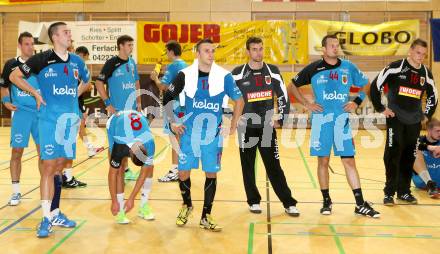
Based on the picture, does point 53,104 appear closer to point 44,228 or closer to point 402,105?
point 44,228

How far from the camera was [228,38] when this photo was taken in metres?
18.1

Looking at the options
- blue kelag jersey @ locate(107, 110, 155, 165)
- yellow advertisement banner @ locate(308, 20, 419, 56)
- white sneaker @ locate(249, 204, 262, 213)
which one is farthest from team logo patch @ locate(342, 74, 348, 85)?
yellow advertisement banner @ locate(308, 20, 419, 56)

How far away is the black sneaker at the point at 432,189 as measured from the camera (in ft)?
25.5

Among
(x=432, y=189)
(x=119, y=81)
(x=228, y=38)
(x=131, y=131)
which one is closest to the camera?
(x=131, y=131)

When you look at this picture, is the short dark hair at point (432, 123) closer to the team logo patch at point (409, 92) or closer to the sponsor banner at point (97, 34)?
the team logo patch at point (409, 92)

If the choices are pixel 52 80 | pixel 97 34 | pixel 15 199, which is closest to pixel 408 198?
pixel 52 80

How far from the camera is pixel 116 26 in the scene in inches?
716

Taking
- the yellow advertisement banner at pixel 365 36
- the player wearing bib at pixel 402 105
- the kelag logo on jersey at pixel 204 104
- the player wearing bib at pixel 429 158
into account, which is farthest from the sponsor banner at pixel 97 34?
the kelag logo on jersey at pixel 204 104

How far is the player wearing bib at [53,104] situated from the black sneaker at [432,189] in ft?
17.7

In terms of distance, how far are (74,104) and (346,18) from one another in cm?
1441

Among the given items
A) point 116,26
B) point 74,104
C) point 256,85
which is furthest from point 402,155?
point 116,26

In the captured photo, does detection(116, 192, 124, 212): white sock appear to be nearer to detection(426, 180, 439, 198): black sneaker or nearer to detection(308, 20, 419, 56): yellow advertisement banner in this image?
detection(426, 180, 439, 198): black sneaker

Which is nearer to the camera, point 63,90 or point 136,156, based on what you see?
point 63,90

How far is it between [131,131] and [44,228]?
1.55 meters
